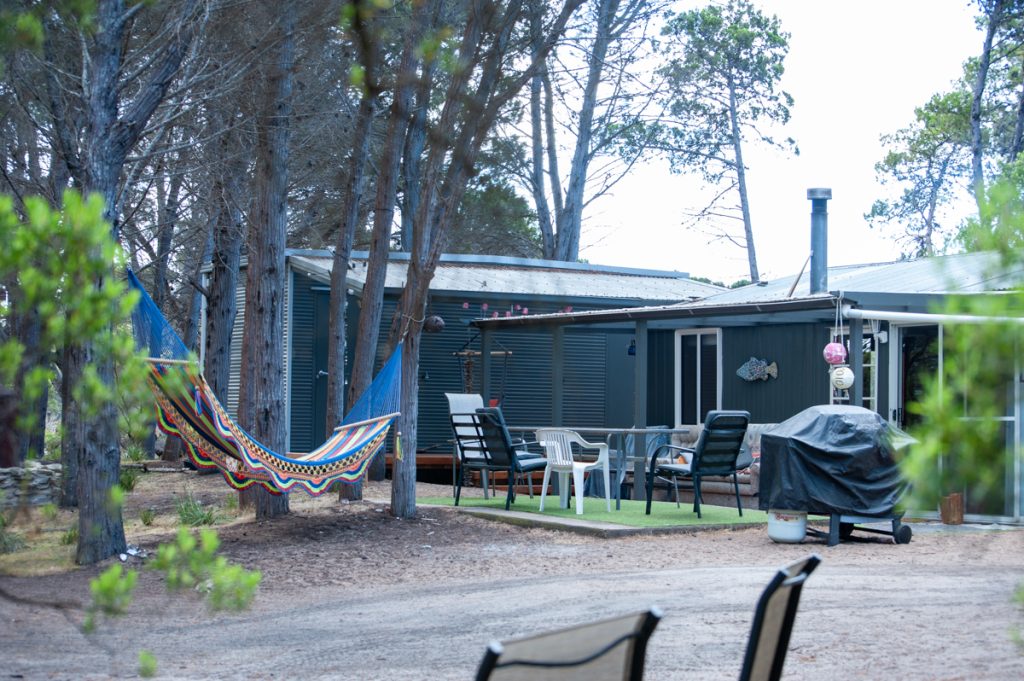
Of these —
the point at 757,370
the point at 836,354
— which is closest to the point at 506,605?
the point at 836,354

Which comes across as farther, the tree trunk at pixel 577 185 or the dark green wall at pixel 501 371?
the tree trunk at pixel 577 185

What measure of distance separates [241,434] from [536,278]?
8.90m

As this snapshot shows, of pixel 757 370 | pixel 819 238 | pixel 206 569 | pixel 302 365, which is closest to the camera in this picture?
pixel 206 569

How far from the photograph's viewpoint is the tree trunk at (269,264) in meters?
9.38

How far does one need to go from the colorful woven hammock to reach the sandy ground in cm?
52

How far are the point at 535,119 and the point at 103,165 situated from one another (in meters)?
16.1

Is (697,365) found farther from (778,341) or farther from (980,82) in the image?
(980,82)

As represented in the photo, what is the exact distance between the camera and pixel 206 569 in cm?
262

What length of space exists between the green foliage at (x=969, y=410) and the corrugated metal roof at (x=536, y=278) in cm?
1264

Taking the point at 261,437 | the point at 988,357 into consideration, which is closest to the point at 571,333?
the point at 261,437

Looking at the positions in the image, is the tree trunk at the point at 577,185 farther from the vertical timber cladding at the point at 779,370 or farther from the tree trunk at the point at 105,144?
the tree trunk at the point at 105,144

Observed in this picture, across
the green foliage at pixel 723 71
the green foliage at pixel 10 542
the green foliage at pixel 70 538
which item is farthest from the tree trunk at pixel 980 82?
the green foliage at pixel 10 542

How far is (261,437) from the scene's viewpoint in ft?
30.7

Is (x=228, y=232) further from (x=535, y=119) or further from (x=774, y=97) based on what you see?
(x=774, y=97)
